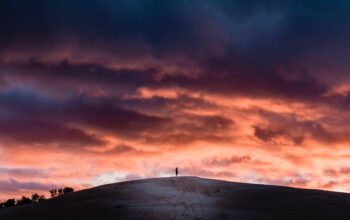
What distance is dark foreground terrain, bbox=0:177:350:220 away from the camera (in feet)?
68.6

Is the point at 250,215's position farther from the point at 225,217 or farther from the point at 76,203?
the point at 76,203

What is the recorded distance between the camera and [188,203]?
22484 millimetres

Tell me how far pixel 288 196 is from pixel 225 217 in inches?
260

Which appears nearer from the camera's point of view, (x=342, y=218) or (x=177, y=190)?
(x=342, y=218)

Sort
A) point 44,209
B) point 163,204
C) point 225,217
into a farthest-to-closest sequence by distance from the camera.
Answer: point 44,209 → point 163,204 → point 225,217

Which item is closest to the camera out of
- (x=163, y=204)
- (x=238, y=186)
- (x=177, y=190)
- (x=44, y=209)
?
(x=163, y=204)

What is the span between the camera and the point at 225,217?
2016cm

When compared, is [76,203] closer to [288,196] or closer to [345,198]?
[288,196]

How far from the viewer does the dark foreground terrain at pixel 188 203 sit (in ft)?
68.6

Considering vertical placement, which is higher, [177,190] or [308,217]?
[177,190]

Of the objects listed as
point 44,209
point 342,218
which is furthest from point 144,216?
point 342,218

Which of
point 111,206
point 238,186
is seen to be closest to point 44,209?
point 111,206

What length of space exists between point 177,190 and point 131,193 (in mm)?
2494

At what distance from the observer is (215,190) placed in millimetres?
26406
